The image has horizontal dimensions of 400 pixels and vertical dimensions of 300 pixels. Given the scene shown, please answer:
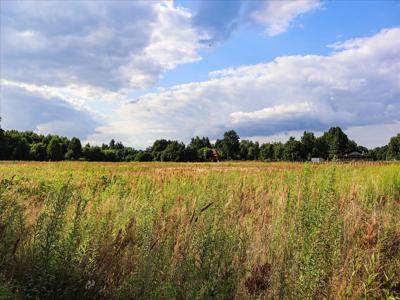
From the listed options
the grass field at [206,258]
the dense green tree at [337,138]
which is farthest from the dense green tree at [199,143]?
the grass field at [206,258]

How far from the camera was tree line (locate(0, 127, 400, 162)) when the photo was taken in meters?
89.6

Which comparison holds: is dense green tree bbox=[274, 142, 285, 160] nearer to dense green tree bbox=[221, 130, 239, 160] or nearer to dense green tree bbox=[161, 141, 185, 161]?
dense green tree bbox=[221, 130, 239, 160]

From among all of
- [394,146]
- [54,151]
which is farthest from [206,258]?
[394,146]

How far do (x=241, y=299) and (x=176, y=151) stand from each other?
100653 mm

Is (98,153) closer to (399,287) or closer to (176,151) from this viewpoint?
(176,151)

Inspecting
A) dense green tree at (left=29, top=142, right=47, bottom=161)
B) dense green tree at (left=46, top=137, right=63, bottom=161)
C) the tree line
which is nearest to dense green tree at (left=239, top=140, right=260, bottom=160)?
the tree line

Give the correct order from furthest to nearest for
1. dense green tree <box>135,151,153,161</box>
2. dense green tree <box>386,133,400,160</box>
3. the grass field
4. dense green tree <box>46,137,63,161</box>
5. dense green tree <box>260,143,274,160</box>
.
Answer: dense green tree <box>135,151,153,161</box>
dense green tree <box>260,143,274,160</box>
dense green tree <box>386,133,400,160</box>
dense green tree <box>46,137,63,161</box>
the grass field

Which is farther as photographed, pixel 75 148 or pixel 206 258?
pixel 75 148

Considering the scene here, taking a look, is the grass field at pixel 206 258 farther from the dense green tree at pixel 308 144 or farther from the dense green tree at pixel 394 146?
the dense green tree at pixel 394 146

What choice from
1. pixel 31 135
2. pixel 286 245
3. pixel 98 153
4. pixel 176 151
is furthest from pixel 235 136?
pixel 286 245

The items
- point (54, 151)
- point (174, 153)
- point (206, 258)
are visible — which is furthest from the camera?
point (174, 153)

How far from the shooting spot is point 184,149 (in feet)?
343

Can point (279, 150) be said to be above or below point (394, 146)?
below

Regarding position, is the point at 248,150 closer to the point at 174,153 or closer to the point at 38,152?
the point at 174,153
